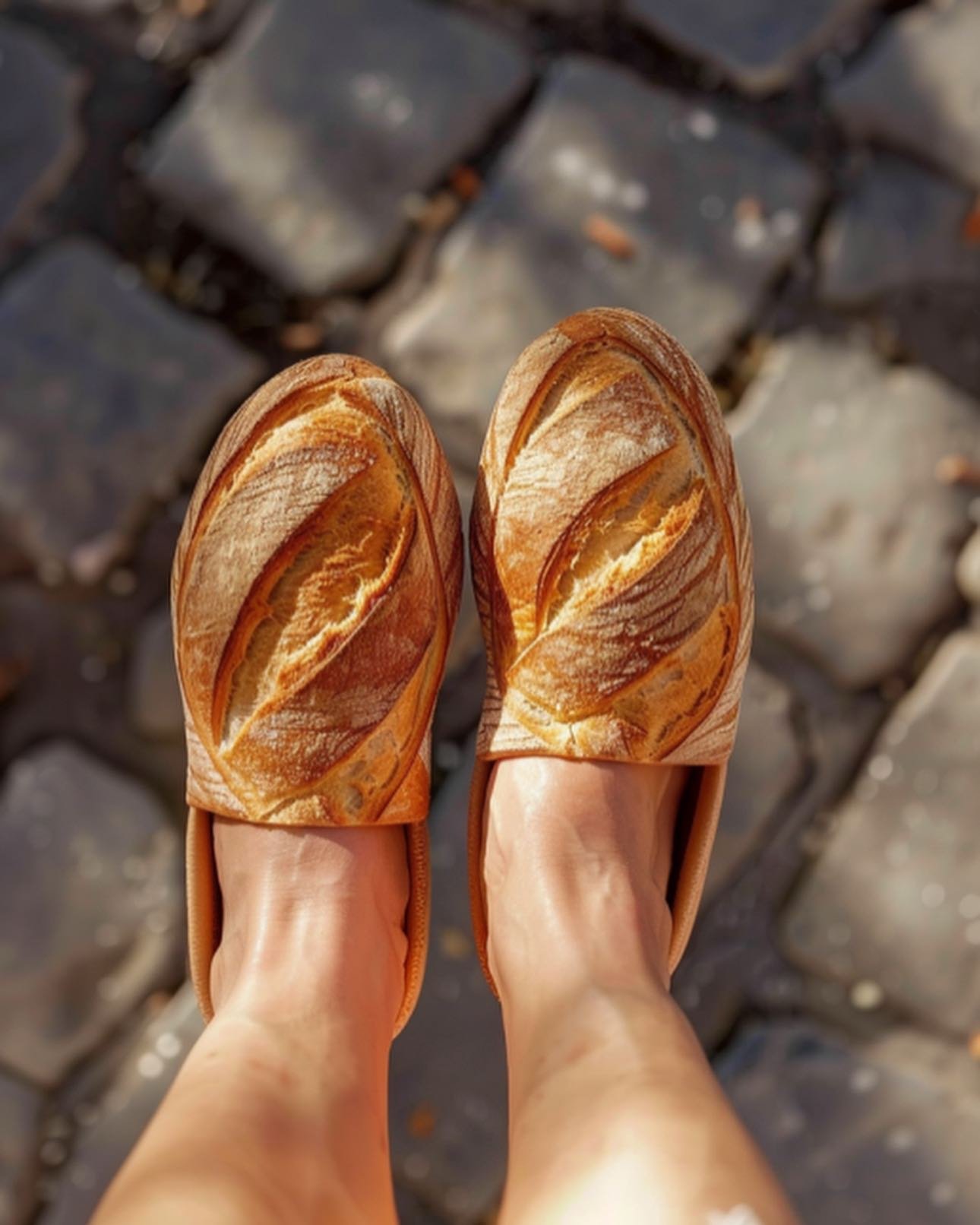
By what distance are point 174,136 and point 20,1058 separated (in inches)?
38.7

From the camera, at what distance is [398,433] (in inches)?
35.6

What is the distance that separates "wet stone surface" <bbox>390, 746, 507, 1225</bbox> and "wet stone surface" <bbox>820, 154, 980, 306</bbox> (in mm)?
650

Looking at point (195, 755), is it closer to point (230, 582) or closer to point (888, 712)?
point (230, 582)

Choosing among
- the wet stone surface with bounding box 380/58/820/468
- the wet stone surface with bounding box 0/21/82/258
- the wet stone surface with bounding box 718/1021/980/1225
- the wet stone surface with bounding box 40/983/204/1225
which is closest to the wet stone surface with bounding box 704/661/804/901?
→ the wet stone surface with bounding box 718/1021/980/1225

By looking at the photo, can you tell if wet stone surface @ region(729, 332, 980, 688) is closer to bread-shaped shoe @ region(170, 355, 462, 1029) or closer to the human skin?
the human skin

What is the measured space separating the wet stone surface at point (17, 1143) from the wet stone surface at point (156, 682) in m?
0.39

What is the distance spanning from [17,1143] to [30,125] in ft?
3.50

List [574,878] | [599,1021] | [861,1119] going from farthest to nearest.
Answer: [861,1119], [574,878], [599,1021]

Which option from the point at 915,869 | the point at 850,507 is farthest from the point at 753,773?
the point at 850,507

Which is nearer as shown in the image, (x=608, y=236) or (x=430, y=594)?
(x=430, y=594)

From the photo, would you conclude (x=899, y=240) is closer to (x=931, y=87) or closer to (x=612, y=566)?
(x=931, y=87)

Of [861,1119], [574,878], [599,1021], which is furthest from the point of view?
[861,1119]

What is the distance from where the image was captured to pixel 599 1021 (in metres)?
0.76

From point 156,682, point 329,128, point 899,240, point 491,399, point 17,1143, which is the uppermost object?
point 899,240
